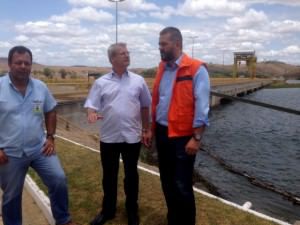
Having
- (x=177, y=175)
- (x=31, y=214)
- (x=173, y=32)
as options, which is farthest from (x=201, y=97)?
(x=31, y=214)

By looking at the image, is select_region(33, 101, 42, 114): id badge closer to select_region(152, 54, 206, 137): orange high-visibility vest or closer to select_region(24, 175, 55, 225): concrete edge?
select_region(152, 54, 206, 137): orange high-visibility vest

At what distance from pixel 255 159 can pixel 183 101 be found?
13767 millimetres

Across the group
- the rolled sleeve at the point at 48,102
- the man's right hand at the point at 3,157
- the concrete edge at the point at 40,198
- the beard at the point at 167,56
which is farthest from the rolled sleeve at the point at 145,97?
the concrete edge at the point at 40,198

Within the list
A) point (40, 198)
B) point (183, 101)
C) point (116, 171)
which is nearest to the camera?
point (183, 101)

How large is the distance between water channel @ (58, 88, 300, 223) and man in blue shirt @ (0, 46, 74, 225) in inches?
239

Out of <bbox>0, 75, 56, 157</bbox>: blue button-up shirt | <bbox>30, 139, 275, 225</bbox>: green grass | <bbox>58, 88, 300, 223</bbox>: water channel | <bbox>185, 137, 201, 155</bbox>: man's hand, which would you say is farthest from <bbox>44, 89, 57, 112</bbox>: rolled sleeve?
<bbox>58, 88, 300, 223</bbox>: water channel

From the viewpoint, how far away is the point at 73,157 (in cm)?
852

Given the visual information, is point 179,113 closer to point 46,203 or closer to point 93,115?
point 93,115

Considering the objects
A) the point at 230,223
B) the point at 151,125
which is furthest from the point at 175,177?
the point at 230,223

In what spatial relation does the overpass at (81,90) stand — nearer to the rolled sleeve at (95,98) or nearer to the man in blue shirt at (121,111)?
the man in blue shirt at (121,111)

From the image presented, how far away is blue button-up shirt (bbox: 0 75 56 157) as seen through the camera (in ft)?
12.5

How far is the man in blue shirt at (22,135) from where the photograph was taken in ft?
12.6

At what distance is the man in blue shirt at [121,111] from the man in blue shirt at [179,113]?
274 mm

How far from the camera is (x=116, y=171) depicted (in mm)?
4750
